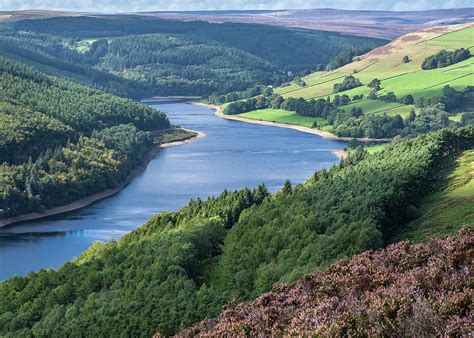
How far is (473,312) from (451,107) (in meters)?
165

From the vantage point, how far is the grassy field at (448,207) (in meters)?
47.8

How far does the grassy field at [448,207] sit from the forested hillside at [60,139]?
5658 cm

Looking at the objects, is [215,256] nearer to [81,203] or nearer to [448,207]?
[448,207]

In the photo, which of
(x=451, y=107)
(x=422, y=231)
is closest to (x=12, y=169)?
(x=422, y=231)

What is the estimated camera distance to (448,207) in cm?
5503

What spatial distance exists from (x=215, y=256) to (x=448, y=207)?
52.5 ft

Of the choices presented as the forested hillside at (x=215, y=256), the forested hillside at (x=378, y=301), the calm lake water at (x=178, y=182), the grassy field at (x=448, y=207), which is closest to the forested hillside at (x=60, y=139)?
the calm lake water at (x=178, y=182)

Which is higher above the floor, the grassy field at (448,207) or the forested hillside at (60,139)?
the grassy field at (448,207)

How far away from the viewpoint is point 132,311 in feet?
131

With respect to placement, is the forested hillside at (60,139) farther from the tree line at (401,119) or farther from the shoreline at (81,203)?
the tree line at (401,119)

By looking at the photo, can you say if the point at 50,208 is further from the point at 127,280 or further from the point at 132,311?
the point at 132,311

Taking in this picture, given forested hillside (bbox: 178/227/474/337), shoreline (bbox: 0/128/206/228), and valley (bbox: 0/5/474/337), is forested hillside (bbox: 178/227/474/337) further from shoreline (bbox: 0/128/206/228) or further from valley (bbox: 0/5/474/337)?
shoreline (bbox: 0/128/206/228)

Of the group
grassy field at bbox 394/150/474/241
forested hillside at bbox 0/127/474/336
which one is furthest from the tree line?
grassy field at bbox 394/150/474/241

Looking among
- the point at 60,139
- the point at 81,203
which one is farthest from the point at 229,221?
the point at 60,139
